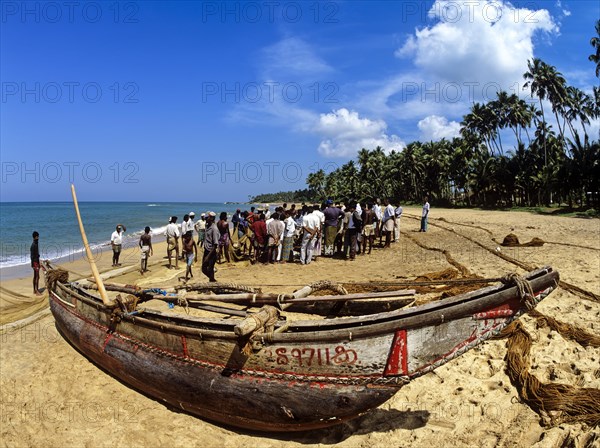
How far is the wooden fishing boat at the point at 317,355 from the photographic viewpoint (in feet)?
13.4

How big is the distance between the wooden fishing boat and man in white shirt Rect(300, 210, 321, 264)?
8048 mm

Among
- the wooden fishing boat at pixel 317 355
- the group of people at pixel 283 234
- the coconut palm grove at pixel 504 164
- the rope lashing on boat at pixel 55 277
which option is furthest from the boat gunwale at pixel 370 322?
the coconut palm grove at pixel 504 164

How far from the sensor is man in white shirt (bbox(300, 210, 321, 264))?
42.2ft

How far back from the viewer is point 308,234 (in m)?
13.2

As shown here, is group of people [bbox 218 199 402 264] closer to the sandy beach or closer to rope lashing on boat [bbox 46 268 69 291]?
rope lashing on boat [bbox 46 268 69 291]

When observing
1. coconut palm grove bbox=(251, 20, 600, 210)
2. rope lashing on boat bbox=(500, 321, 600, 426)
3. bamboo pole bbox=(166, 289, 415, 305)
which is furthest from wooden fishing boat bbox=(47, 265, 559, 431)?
coconut palm grove bbox=(251, 20, 600, 210)

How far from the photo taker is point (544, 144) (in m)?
40.5

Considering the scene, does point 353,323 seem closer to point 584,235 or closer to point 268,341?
point 268,341

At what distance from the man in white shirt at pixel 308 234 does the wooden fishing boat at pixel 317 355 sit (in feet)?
26.4

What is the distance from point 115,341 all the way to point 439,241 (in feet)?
47.0

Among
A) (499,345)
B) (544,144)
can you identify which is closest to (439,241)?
(499,345)

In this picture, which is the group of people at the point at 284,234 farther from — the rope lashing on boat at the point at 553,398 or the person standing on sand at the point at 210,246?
the rope lashing on boat at the point at 553,398

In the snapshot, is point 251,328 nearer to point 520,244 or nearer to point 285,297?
point 285,297

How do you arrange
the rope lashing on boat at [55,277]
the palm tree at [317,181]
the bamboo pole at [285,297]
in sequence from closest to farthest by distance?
the bamboo pole at [285,297] → the rope lashing on boat at [55,277] → the palm tree at [317,181]
